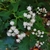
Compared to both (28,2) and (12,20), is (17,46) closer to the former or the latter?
(12,20)

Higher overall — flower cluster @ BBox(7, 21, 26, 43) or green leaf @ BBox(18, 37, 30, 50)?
flower cluster @ BBox(7, 21, 26, 43)

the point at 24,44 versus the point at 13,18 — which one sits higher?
the point at 13,18

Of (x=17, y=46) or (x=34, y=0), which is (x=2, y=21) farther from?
(x=34, y=0)

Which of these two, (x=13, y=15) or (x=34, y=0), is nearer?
(x=13, y=15)

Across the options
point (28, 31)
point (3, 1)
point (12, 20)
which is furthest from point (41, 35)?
point (3, 1)

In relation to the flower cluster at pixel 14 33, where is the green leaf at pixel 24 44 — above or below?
below

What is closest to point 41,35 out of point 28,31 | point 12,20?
point 28,31

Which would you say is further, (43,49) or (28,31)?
(43,49)

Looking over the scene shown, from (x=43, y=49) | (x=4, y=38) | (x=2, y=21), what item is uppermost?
(x=2, y=21)

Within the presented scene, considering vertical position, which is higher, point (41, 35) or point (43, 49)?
point (41, 35)
